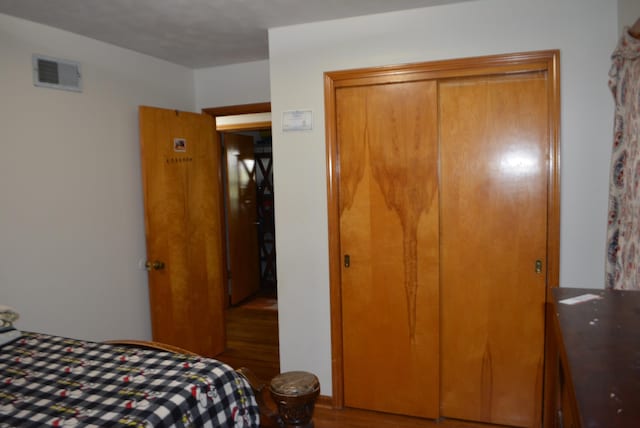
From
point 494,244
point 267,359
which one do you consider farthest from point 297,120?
point 267,359

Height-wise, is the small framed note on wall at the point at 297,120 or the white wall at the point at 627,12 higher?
the white wall at the point at 627,12

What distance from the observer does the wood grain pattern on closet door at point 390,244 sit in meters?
2.62

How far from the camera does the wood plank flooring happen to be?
268 cm

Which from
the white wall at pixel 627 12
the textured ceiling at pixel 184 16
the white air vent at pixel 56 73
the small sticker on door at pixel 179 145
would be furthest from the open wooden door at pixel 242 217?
the white wall at pixel 627 12

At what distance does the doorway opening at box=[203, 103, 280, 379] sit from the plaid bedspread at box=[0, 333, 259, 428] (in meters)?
2.13

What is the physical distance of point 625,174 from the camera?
2004mm

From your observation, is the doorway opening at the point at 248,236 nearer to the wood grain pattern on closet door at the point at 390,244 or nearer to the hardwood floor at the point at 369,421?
the hardwood floor at the point at 369,421

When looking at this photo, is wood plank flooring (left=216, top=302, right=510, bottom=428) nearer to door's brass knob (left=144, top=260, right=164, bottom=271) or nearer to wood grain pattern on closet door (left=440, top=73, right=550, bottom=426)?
wood grain pattern on closet door (left=440, top=73, right=550, bottom=426)

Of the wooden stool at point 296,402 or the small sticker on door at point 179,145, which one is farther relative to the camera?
the small sticker on door at point 179,145

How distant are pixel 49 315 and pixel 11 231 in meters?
0.55

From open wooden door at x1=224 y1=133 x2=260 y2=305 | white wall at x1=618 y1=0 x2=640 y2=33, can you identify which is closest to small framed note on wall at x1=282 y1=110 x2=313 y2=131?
white wall at x1=618 y1=0 x2=640 y2=33

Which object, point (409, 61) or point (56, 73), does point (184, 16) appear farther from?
point (409, 61)

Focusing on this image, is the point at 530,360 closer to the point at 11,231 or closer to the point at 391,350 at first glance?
the point at 391,350

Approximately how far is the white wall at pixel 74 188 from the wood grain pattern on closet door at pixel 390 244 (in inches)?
61.6
